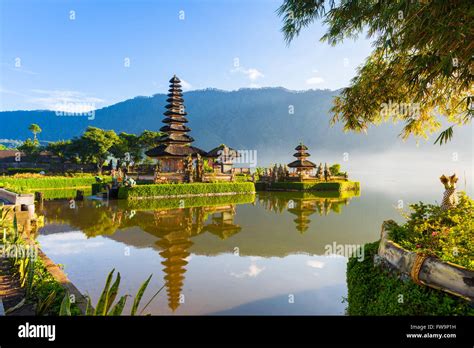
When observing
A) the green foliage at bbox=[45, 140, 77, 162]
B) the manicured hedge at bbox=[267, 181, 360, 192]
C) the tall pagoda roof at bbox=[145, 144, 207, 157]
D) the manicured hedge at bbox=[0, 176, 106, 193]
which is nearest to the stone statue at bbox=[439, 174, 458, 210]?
the manicured hedge at bbox=[267, 181, 360, 192]

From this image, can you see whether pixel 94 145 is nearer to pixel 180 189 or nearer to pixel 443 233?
pixel 180 189

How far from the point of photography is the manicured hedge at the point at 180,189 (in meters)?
24.6

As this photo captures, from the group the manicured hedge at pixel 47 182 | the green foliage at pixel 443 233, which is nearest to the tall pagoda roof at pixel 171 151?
the manicured hedge at pixel 47 182

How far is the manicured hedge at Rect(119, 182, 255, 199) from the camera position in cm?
2456

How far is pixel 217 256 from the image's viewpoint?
9234 mm

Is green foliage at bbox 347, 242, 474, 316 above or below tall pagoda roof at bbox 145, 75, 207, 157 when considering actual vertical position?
below

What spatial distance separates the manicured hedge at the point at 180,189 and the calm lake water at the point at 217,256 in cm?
714

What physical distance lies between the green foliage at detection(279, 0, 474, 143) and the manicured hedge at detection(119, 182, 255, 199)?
19532 millimetres

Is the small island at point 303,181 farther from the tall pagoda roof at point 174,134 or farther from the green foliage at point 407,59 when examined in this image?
the green foliage at point 407,59

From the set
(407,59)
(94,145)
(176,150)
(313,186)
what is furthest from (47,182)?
(407,59)

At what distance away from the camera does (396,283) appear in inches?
159

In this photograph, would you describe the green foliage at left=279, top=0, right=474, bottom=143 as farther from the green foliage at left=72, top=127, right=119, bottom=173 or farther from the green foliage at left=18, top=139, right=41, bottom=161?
the green foliage at left=18, top=139, right=41, bottom=161
